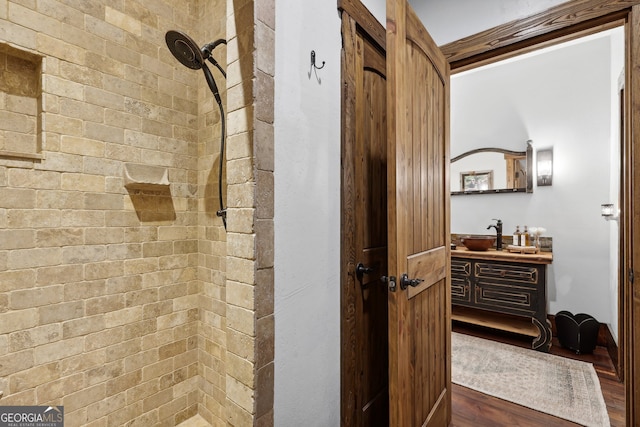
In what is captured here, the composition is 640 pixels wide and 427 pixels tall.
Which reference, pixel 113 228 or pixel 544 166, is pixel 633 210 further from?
pixel 113 228

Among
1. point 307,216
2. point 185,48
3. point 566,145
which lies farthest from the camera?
point 566,145

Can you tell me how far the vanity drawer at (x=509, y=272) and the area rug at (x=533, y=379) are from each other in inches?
27.3

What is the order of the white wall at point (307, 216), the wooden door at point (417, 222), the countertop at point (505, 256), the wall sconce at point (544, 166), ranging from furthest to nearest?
the wall sconce at point (544, 166), the countertop at point (505, 256), the wooden door at point (417, 222), the white wall at point (307, 216)

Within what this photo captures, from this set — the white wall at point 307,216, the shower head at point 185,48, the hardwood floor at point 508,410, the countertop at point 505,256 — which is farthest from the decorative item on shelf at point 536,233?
the shower head at point 185,48

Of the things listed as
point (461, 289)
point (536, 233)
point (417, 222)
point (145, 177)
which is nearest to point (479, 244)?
point (461, 289)

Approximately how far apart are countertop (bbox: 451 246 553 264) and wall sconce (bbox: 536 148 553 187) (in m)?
0.89

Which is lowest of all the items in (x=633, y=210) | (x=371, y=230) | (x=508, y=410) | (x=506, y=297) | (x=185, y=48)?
(x=508, y=410)

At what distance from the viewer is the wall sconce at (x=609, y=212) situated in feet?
9.27

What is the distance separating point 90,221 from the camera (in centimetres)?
175

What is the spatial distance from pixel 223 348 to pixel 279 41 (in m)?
1.86

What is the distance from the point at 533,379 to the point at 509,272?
1005mm

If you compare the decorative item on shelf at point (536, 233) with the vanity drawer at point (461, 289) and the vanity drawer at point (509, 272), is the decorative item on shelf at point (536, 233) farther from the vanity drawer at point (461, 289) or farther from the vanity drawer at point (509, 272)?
the vanity drawer at point (461, 289)

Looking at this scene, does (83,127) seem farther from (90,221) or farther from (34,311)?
(34,311)

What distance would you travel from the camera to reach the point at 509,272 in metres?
3.14
